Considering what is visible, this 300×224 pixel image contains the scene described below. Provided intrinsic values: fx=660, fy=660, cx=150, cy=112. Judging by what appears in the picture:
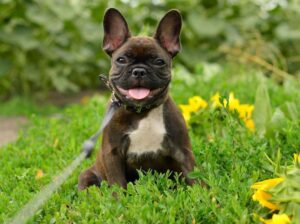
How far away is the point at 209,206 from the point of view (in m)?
2.64

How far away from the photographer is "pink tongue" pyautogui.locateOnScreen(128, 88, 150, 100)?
122 inches

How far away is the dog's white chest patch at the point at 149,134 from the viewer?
3.20 meters

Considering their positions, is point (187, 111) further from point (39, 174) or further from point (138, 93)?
point (138, 93)

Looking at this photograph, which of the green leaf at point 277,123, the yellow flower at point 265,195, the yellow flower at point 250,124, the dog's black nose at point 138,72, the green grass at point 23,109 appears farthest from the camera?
the green grass at point 23,109

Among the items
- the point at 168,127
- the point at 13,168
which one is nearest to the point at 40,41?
the point at 13,168

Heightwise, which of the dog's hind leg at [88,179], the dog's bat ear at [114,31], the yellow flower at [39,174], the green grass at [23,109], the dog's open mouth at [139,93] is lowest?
the green grass at [23,109]

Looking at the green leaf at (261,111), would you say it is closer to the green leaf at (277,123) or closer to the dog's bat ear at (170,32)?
the green leaf at (277,123)

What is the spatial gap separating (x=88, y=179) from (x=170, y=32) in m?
0.86

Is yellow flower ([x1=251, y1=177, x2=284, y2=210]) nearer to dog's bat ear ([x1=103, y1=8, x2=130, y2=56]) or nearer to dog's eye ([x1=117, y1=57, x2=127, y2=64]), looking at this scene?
dog's eye ([x1=117, y1=57, x2=127, y2=64])

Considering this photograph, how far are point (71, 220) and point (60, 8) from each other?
19.7ft

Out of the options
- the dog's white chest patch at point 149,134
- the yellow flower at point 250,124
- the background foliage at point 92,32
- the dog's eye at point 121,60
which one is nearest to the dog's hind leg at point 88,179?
the dog's white chest patch at point 149,134

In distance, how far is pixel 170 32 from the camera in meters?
3.36

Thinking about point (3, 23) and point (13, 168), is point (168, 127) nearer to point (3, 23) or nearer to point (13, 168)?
point (13, 168)

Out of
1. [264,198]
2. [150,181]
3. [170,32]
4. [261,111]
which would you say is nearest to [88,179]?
[150,181]
